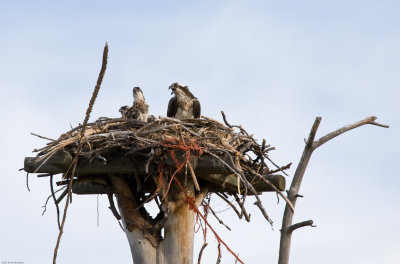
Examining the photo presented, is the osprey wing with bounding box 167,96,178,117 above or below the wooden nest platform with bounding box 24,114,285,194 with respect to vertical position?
above

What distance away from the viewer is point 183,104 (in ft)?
28.4

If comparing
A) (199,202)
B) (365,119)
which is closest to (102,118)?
(199,202)

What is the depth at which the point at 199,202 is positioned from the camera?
6.72 metres

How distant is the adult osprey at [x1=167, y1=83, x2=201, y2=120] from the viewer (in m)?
8.64

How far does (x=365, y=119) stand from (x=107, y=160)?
101 inches

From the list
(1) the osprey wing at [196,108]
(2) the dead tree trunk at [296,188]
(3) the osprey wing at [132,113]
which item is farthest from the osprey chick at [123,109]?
(2) the dead tree trunk at [296,188]

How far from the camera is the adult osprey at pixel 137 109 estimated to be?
8.67 metres

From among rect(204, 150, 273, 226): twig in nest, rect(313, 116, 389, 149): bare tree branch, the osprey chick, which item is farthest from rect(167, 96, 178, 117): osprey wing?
rect(313, 116, 389, 149): bare tree branch

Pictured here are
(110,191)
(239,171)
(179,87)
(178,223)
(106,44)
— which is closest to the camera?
(106,44)

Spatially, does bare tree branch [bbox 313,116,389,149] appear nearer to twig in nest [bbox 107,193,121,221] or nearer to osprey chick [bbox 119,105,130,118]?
twig in nest [bbox 107,193,121,221]

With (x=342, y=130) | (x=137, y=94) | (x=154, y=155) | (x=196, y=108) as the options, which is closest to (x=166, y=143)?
(x=154, y=155)

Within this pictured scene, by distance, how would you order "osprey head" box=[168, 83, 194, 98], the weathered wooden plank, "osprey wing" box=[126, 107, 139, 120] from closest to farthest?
the weathered wooden plank → "osprey wing" box=[126, 107, 139, 120] → "osprey head" box=[168, 83, 194, 98]

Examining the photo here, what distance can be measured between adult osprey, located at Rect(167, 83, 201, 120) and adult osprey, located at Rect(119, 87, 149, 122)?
14.0 inches

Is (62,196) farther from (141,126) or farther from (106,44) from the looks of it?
(106,44)
